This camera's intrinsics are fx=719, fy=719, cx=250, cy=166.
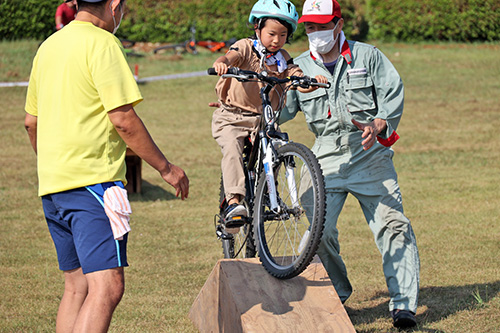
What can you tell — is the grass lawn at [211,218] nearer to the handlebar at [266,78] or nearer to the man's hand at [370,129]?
the man's hand at [370,129]

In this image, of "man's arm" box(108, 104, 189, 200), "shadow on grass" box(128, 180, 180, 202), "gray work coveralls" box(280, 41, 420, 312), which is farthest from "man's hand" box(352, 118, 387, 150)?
"shadow on grass" box(128, 180, 180, 202)

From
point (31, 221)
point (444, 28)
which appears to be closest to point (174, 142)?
point (31, 221)

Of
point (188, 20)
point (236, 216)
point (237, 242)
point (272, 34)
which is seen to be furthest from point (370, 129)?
point (188, 20)

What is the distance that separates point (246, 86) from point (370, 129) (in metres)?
0.96

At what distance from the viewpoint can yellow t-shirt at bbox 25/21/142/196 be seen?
11.2 feet

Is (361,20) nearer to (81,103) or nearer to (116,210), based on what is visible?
(81,103)

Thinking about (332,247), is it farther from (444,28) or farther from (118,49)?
(444,28)

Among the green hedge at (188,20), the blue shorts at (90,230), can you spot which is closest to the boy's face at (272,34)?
the blue shorts at (90,230)

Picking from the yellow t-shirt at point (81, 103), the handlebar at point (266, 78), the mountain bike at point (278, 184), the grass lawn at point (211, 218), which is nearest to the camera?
the yellow t-shirt at point (81, 103)

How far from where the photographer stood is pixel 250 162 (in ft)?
16.8

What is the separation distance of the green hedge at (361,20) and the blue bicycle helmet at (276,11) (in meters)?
17.9

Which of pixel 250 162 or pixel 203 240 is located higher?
pixel 250 162

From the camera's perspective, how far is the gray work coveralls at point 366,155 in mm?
5145

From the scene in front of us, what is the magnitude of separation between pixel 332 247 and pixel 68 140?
2500 millimetres
